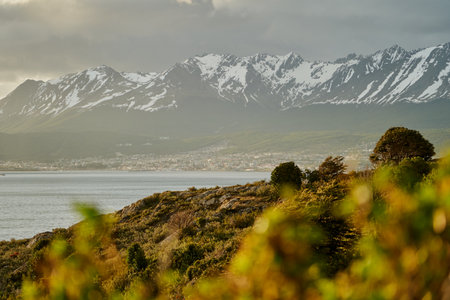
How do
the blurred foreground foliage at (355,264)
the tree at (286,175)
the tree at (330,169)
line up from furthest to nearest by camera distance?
the tree at (286,175) < the tree at (330,169) < the blurred foreground foliage at (355,264)

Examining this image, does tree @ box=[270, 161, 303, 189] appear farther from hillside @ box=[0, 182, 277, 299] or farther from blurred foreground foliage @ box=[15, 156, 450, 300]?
blurred foreground foliage @ box=[15, 156, 450, 300]

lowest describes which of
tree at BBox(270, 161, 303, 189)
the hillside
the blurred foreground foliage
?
the hillside

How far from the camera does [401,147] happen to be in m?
27.1

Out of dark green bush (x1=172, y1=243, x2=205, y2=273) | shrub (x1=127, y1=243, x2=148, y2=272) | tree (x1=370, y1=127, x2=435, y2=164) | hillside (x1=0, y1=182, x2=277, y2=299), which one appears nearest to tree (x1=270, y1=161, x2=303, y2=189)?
hillside (x1=0, y1=182, x2=277, y2=299)

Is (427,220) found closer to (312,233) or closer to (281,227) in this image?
(312,233)

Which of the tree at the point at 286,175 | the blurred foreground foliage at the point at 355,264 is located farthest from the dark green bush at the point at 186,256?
the tree at the point at 286,175

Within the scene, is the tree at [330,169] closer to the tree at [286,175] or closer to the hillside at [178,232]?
the tree at [286,175]

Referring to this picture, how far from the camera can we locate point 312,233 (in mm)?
2098

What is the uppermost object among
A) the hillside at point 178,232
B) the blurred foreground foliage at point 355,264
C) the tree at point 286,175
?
the blurred foreground foliage at point 355,264


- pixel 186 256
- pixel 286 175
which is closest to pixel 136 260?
pixel 186 256

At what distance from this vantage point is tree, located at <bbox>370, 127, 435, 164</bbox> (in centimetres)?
2606

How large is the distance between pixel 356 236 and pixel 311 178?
19.8m

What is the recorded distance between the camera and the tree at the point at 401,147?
26.1m

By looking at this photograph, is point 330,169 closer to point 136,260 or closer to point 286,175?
point 286,175
